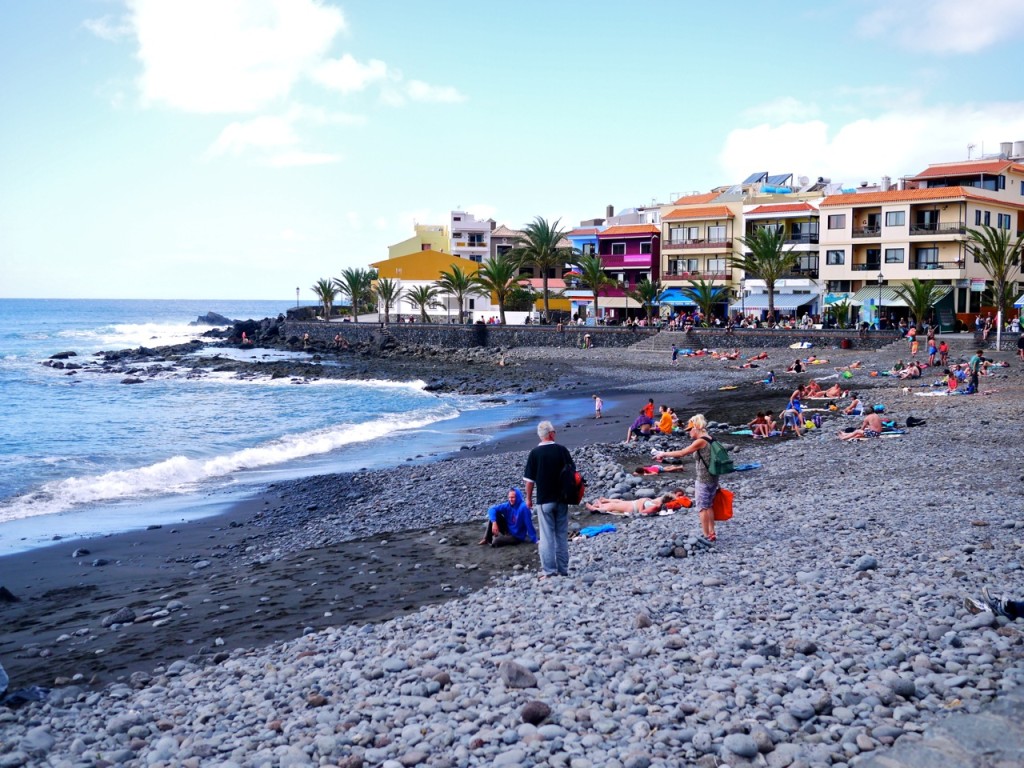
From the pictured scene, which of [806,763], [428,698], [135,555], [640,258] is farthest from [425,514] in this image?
[640,258]

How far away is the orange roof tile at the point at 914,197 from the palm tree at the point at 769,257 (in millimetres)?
4065

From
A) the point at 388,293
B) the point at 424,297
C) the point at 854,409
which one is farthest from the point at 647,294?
the point at 854,409

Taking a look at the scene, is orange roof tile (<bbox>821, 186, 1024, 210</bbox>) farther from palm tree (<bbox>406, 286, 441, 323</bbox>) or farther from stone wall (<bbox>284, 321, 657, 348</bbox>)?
palm tree (<bbox>406, 286, 441, 323</bbox>)

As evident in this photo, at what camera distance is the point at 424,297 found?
75.8 metres

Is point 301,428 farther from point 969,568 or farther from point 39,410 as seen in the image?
point 969,568

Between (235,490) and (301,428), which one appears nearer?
(235,490)

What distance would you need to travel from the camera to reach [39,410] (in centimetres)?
3741

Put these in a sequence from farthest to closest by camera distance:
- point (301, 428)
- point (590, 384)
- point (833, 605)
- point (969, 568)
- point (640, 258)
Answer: point (640, 258), point (590, 384), point (301, 428), point (969, 568), point (833, 605)

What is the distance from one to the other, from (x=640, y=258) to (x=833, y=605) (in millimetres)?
62748

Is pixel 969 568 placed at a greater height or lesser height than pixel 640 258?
lesser

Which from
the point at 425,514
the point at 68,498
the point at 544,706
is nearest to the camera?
the point at 544,706

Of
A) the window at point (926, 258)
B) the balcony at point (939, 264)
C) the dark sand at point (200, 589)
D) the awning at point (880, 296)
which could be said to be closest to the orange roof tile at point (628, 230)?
the awning at point (880, 296)

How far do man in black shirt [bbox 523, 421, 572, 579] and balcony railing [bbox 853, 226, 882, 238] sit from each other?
5010cm

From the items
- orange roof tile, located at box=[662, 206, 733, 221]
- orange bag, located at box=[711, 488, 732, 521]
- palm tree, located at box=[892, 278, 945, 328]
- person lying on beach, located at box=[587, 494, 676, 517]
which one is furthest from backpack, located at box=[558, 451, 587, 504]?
orange roof tile, located at box=[662, 206, 733, 221]
